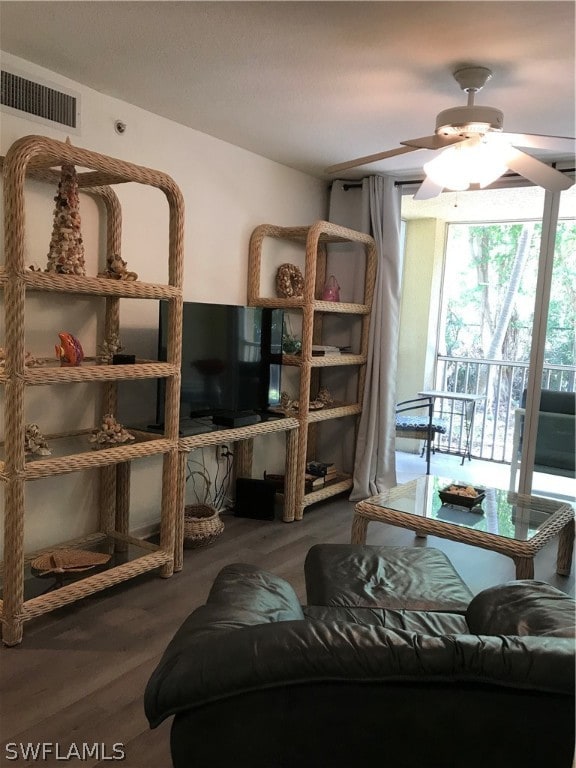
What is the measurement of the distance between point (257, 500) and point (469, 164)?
237 cm

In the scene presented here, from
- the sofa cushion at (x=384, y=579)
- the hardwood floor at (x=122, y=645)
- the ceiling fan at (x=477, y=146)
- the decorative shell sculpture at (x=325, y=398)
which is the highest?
the ceiling fan at (x=477, y=146)

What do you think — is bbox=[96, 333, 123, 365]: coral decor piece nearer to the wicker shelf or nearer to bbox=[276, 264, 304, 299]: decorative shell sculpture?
the wicker shelf

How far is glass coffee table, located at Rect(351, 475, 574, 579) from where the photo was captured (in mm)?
2672

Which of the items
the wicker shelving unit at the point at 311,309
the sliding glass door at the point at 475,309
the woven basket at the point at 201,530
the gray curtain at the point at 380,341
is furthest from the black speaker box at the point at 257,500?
the sliding glass door at the point at 475,309

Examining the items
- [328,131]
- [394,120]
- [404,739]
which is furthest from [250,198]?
[404,739]

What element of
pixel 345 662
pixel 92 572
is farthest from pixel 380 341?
pixel 345 662

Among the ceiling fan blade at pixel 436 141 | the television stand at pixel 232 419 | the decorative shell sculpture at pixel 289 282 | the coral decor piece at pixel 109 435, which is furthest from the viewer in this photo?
the decorative shell sculpture at pixel 289 282

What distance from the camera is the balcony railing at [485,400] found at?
6191mm

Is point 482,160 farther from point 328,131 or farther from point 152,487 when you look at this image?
point 152,487

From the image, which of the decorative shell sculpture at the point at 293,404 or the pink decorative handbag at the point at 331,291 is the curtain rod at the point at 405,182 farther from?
the decorative shell sculpture at the point at 293,404

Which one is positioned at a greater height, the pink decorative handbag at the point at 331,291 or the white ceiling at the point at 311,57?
the white ceiling at the point at 311,57

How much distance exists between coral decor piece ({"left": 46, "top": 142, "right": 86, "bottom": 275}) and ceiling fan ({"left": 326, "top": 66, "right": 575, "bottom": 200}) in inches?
46.9

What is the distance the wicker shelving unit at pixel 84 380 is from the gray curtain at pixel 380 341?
6.09 feet

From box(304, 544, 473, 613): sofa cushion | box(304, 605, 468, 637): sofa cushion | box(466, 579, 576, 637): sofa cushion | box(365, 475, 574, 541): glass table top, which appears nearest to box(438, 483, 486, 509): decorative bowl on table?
box(365, 475, 574, 541): glass table top
